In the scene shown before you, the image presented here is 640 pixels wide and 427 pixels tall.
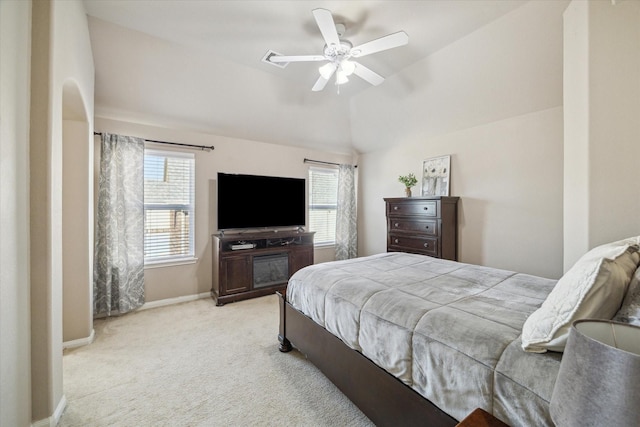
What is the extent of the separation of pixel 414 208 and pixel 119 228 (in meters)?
3.88

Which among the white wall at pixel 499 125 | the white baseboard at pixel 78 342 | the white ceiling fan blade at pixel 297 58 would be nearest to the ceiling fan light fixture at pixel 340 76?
the white ceiling fan blade at pixel 297 58

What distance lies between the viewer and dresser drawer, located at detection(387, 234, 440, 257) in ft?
12.1

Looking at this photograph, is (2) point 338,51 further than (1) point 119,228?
No

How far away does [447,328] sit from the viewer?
1.20 metres

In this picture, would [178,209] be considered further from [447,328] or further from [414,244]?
[447,328]

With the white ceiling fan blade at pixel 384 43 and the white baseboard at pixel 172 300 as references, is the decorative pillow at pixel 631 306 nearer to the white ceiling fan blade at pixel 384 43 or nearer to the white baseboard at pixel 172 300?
the white ceiling fan blade at pixel 384 43

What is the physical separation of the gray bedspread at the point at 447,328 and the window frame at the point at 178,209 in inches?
87.7

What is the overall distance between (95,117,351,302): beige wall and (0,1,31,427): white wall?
6.78 ft

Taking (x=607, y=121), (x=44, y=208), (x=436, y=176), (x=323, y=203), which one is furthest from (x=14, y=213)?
(x=436, y=176)

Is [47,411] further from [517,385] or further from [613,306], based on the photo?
[613,306]

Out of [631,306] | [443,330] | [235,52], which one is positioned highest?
[235,52]

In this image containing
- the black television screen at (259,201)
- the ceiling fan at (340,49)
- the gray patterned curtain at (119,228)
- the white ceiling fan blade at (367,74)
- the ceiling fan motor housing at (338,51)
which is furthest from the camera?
the black television screen at (259,201)

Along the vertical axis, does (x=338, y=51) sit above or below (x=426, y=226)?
above

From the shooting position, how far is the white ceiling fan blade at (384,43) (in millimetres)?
2121
